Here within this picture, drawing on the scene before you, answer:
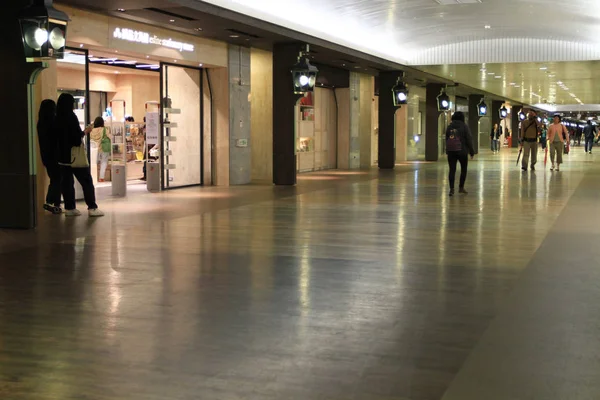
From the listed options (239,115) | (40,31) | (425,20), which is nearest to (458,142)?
(425,20)

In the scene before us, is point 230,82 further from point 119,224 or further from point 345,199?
point 119,224

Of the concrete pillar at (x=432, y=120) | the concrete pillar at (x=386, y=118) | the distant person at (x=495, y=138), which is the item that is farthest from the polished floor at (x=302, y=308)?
the distant person at (x=495, y=138)

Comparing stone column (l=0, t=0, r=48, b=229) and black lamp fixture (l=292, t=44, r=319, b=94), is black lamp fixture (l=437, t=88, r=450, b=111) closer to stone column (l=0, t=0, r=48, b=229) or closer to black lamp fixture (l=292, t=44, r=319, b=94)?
black lamp fixture (l=292, t=44, r=319, b=94)

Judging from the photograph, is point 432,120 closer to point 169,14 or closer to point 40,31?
point 169,14

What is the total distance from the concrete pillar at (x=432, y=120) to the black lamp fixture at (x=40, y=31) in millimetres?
24028

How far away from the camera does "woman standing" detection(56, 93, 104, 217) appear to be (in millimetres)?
12023

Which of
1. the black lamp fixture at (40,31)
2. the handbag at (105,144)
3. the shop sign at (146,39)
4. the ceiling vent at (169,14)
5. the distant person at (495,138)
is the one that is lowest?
the handbag at (105,144)

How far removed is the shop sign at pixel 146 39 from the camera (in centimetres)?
1499

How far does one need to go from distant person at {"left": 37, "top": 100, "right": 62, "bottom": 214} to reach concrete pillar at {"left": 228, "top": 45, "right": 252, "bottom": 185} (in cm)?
736

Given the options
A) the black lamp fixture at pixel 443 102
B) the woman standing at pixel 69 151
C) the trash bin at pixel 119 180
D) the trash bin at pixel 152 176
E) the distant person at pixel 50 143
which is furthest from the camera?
the black lamp fixture at pixel 443 102

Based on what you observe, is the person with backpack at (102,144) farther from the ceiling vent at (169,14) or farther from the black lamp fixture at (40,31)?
the black lamp fixture at (40,31)

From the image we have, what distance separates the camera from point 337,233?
10.0 m

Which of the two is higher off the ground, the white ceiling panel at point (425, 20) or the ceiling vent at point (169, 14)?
the white ceiling panel at point (425, 20)

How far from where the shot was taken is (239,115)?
19.6 m
